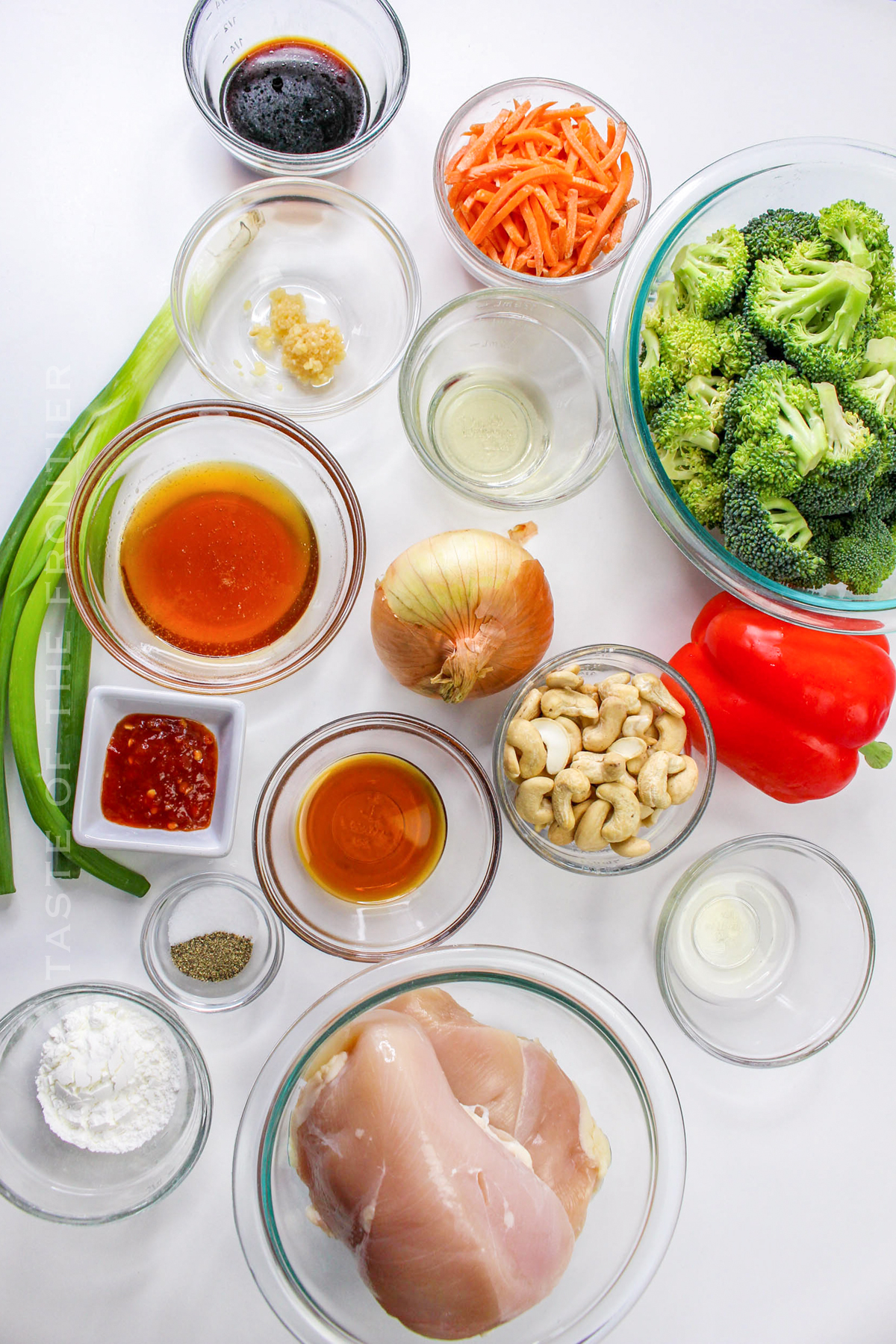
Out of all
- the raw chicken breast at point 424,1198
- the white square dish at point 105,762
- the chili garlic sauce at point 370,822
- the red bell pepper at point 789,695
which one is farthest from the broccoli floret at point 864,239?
the raw chicken breast at point 424,1198

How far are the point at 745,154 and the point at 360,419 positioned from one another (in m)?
0.82

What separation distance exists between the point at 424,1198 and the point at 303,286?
1554mm

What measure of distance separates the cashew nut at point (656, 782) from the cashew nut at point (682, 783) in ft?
0.05

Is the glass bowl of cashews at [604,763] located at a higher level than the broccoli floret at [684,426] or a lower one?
lower

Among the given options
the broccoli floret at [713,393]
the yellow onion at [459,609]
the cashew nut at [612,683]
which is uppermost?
the broccoli floret at [713,393]

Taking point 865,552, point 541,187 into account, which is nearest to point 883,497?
point 865,552

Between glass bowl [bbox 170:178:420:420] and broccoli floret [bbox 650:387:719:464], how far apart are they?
48 cm

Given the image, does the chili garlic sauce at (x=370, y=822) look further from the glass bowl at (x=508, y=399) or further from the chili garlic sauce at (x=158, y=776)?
the glass bowl at (x=508, y=399)

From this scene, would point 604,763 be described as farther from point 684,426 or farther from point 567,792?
point 684,426

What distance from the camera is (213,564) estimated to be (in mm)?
1518

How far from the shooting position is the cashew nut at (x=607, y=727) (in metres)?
1.43

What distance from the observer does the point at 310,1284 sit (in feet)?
4.21

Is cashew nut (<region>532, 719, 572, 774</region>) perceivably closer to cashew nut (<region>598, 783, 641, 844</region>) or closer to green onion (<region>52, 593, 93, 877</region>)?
cashew nut (<region>598, 783, 641, 844</region>)

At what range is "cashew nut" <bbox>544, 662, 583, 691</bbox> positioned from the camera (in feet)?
4.77
